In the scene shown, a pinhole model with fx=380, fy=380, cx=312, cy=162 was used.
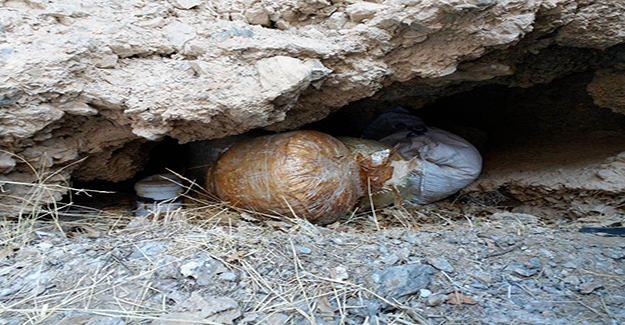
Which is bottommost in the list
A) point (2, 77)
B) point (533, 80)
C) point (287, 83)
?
point (533, 80)

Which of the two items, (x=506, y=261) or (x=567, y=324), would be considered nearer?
(x=567, y=324)

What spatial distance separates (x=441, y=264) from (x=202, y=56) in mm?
1432

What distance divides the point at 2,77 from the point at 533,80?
2.99 m

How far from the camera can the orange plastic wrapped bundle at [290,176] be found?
2.12m

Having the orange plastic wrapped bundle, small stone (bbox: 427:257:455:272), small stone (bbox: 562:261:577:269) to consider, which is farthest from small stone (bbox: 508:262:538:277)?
the orange plastic wrapped bundle

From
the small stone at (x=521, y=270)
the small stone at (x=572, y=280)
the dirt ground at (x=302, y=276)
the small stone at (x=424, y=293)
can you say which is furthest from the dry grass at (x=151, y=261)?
the small stone at (x=572, y=280)

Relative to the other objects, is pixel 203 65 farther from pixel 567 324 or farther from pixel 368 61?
pixel 567 324

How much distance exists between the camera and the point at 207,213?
2248 millimetres

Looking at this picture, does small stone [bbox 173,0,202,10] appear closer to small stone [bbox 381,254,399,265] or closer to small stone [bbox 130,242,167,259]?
small stone [bbox 130,242,167,259]

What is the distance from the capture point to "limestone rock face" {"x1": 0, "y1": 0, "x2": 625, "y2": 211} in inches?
66.2

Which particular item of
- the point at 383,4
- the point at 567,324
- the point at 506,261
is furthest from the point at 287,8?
the point at 567,324

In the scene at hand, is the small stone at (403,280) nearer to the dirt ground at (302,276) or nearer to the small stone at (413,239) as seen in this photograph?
the dirt ground at (302,276)

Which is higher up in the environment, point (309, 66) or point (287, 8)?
point (287, 8)

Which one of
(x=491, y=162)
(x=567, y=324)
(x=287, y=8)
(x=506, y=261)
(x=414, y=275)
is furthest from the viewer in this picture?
(x=491, y=162)
